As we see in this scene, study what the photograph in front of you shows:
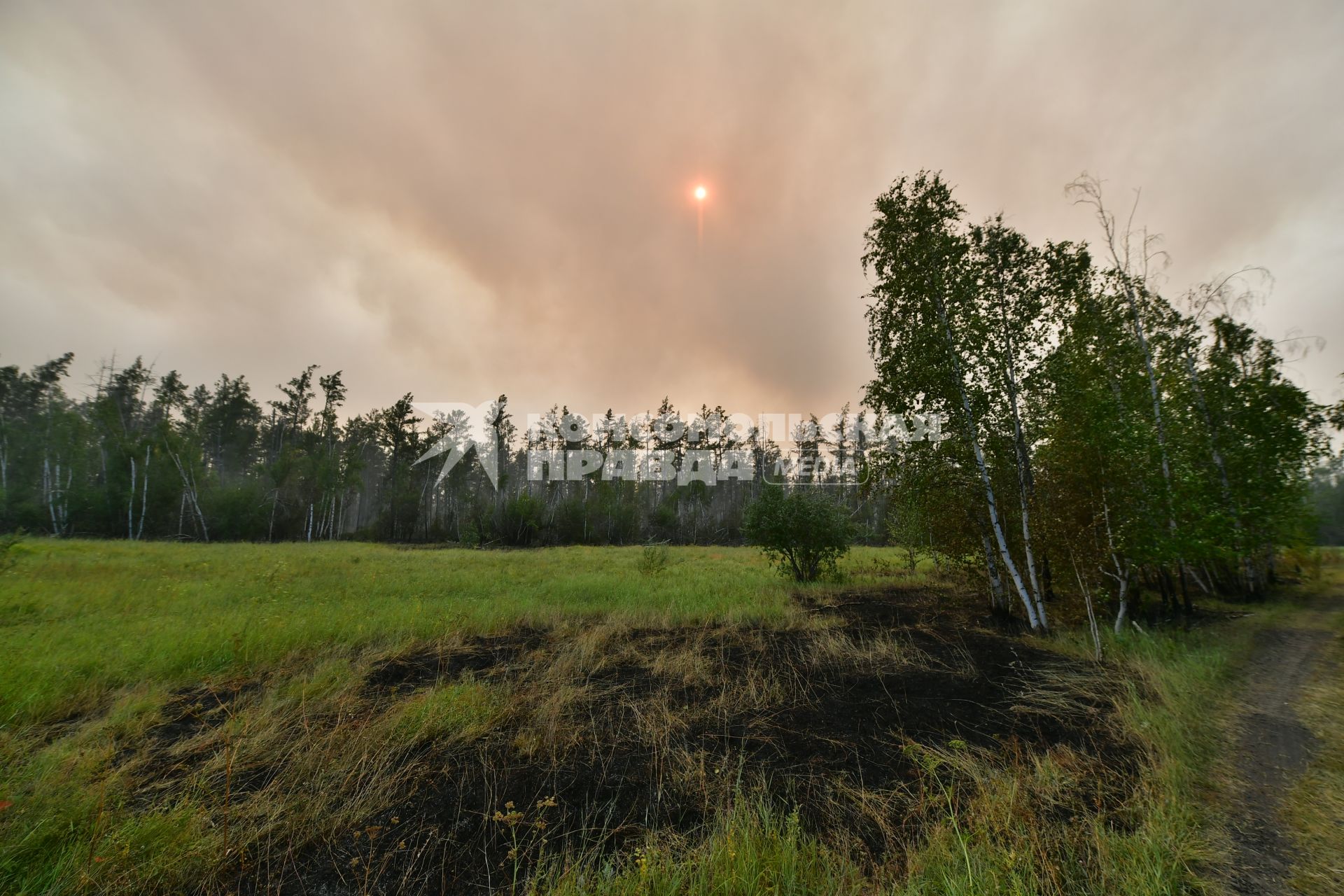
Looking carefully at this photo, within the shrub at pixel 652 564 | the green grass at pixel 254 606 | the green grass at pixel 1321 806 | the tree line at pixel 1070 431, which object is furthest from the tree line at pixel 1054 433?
the shrub at pixel 652 564

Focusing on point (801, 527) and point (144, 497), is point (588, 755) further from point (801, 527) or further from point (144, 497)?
point (144, 497)

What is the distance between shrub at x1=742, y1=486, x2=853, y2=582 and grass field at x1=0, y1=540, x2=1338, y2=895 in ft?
22.6

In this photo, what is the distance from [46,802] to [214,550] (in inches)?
1218

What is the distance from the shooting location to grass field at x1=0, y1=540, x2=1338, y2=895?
3.10m

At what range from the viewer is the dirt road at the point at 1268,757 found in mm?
3119

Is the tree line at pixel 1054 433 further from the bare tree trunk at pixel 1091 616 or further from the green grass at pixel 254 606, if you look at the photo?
the green grass at pixel 254 606

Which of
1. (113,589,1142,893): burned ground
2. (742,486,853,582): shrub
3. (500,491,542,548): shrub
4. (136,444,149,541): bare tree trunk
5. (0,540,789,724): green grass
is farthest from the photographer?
(500,491,542,548): shrub

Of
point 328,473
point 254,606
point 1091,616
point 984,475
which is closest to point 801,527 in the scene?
point 984,475

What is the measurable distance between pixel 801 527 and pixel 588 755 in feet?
44.5

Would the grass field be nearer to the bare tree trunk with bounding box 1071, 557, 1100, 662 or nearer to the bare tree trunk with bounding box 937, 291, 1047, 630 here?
the bare tree trunk with bounding box 1071, 557, 1100, 662

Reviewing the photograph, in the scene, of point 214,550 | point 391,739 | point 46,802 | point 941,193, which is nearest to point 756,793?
point 391,739

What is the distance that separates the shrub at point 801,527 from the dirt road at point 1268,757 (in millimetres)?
10043

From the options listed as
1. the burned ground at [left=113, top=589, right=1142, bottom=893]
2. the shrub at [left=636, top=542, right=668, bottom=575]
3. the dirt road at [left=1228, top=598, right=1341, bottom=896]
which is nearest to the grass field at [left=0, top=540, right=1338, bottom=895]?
the burned ground at [left=113, top=589, right=1142, bottom=893]

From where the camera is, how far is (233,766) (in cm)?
417
